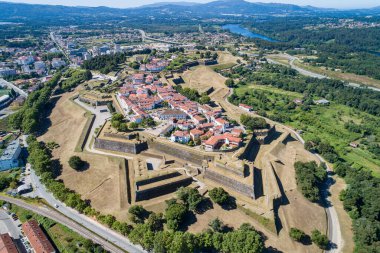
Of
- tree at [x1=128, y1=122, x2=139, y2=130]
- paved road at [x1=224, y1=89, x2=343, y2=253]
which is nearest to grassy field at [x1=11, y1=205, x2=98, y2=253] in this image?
tree at [x1=128, y1=122, x2=139, y2=130]

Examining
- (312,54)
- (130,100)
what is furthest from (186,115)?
(312,54)

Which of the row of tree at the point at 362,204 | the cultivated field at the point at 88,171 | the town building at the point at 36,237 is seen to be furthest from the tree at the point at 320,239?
the town building at the point at 36,237

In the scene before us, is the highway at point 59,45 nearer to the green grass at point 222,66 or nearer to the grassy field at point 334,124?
the green grass at point 222,66

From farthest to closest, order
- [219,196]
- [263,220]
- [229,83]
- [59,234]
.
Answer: [229,83] → [219,196] → [263,220] → [59,234]

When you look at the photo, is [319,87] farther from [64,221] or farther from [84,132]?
[64,221]

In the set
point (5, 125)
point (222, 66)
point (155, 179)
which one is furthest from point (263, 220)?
point (222, 66)

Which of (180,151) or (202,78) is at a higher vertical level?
(180,151)

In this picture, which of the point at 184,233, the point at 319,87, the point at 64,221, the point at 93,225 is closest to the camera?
the point at 184,233

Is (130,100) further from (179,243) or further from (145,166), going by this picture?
(179,243)
